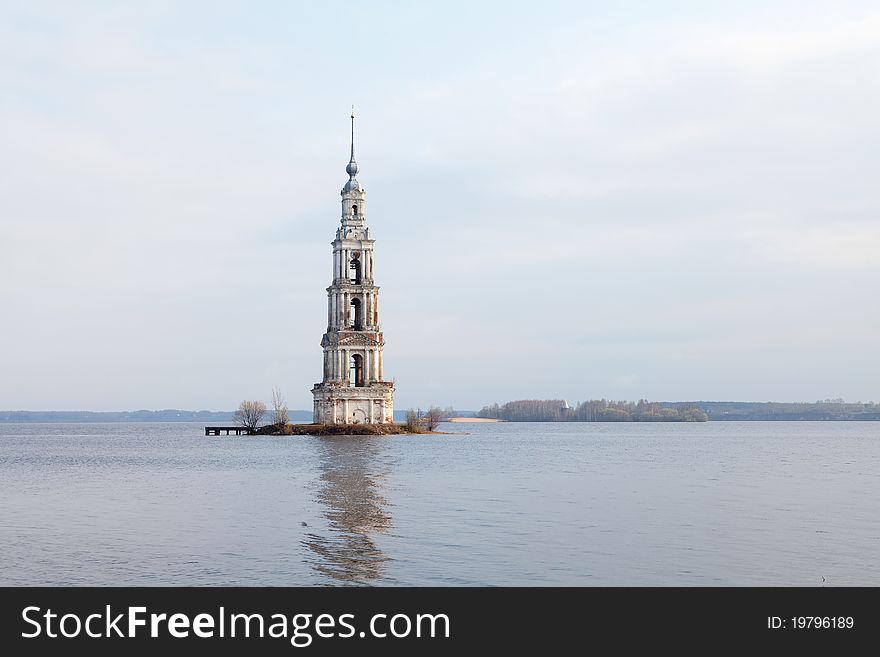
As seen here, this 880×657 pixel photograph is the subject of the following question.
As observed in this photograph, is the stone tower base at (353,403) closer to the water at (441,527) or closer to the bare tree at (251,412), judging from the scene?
the bare tree at (251,412)

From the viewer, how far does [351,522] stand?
36781mm

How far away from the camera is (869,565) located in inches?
1072

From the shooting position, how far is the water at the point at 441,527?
2602 centimetres

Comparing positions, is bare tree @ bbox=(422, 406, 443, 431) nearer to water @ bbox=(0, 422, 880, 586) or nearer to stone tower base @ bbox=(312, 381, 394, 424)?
stone tower base @ bbox=(312, 381, 394, 424)

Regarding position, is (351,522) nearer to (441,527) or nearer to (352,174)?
(441,527)

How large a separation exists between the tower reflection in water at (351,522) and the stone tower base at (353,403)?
61850 mm

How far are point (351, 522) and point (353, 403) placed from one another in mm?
102647

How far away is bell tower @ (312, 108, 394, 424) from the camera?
13925 cm

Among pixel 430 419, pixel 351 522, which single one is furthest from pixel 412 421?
pixel 351 522
